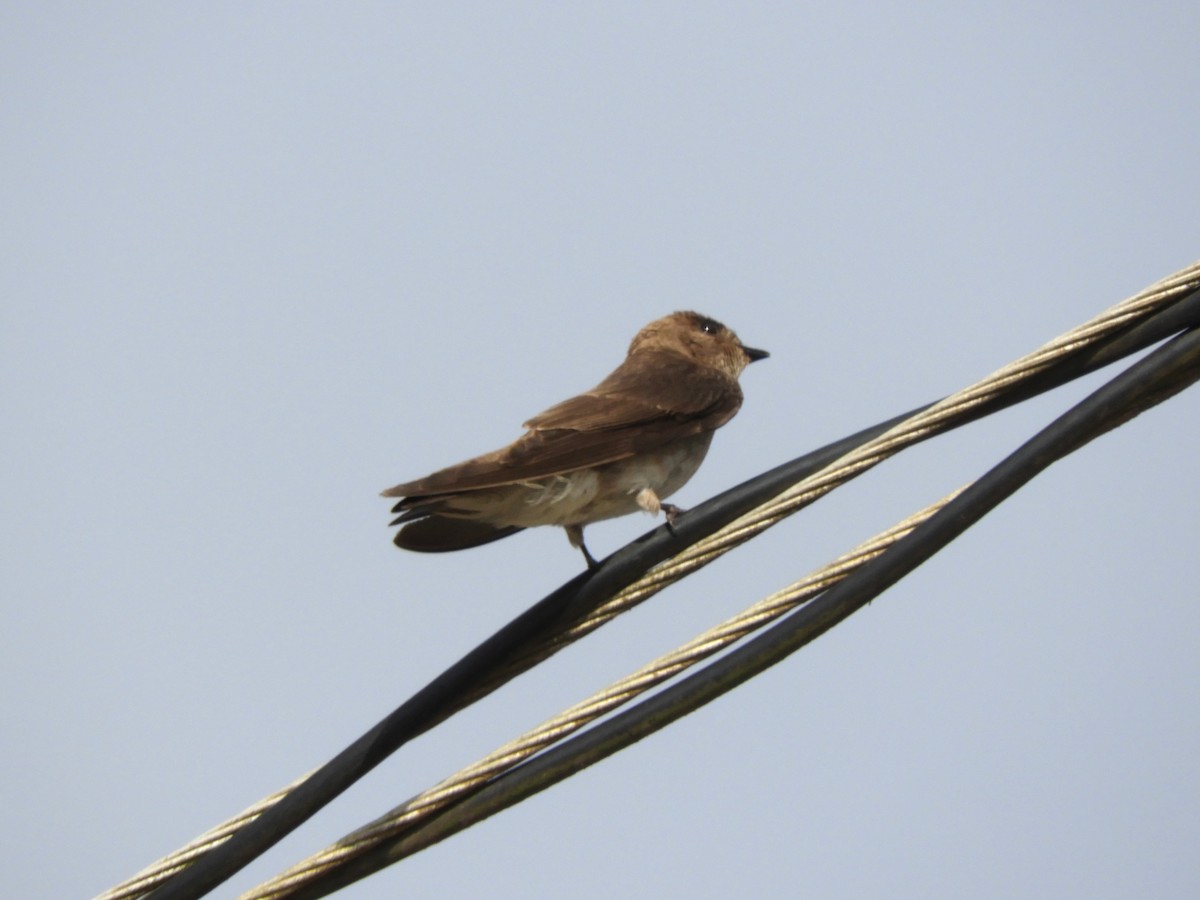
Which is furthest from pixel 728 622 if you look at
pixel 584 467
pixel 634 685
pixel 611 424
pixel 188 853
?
pixel 611 424

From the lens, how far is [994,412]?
3.83m

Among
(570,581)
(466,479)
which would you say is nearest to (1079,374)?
(570,581)

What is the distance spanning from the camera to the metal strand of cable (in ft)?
12.0

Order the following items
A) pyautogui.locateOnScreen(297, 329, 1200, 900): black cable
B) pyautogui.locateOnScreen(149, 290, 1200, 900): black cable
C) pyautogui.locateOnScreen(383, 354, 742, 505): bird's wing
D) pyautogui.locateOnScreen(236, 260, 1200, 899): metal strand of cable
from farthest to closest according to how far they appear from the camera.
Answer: pyautogui.locateOnScreen(383, 354, 742, 505): bird's wing
pyautogui.locateOnScreen(149, 290, 1200, 900): black cable
pyautogui.locateOnScreen(236, 260, 1200, 899): metal strand of cable
pyautogui.locateOnScreen(297, 329, 1200, 900): black cable

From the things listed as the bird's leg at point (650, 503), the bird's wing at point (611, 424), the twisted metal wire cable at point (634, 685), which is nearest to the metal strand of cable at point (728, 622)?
the twisted metal wire cable at point (634, 685)

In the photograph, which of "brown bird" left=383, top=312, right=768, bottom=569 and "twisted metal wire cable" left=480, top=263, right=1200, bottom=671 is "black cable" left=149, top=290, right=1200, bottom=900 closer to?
"twisted metal wire cable" left=480, top=263, right=1200, bottom=671

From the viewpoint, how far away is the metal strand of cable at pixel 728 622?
3.67 meters

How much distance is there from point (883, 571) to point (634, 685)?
0.70 m

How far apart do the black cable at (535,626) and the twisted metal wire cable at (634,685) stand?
139mm

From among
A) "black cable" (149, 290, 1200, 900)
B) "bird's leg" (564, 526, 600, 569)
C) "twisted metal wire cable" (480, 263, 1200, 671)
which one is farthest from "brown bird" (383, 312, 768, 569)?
"twisted metal wire cable" (480, 263, 1200, 671)

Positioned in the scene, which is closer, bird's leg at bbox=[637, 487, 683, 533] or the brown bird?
the brown bird

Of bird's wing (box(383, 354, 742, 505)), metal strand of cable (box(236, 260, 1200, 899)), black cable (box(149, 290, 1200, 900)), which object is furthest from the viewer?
bird's wing (box(383, 354, 742, 505))

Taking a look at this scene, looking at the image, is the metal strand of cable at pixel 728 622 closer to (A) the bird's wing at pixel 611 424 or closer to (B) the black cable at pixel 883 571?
(B) the black cable at pixel 883 571

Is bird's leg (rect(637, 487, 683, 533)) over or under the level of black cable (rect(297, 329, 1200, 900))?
over
